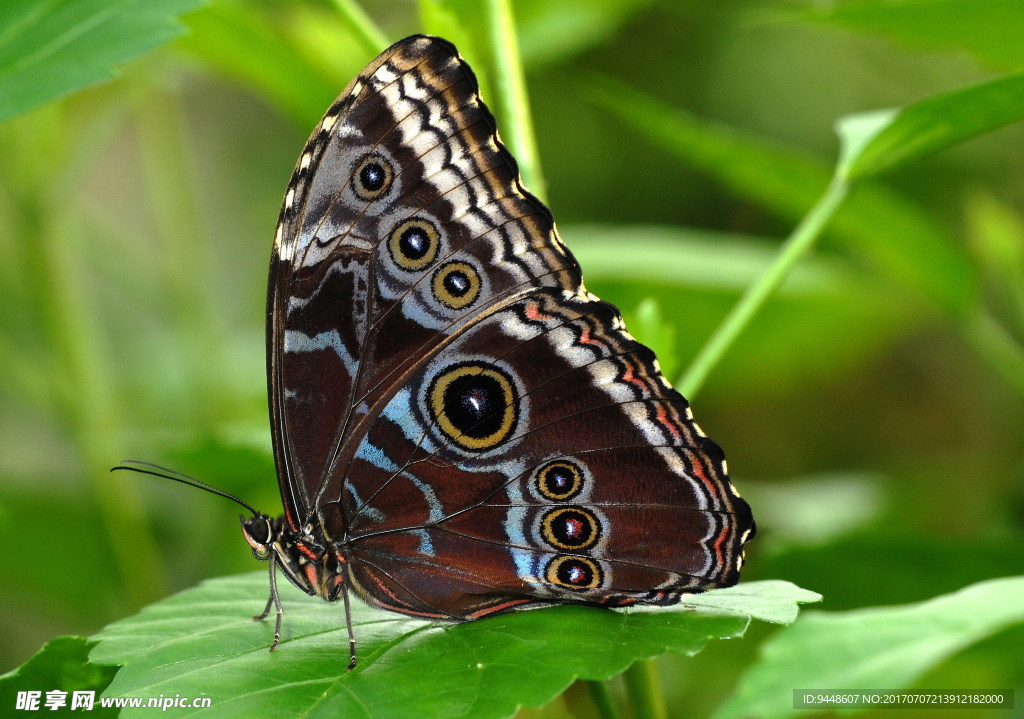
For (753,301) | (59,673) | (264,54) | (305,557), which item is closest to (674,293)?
(264,54)

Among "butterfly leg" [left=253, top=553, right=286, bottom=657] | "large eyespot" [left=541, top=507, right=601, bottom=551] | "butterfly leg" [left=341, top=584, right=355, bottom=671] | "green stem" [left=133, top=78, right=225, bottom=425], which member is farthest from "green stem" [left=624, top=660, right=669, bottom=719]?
"green stem" [left=133, top=78, right=225, bottom=425]

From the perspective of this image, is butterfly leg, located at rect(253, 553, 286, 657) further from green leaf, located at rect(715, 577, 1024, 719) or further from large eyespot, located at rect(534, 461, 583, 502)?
green leaf, located at rect(715, 577, 1024, 719)

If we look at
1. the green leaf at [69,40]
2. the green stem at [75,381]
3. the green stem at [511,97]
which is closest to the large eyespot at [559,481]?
the green stem at [511,97]

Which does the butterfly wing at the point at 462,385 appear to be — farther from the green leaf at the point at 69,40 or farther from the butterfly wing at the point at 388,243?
the green leaf at the point at 69,40

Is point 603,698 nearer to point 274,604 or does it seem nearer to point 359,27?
point 274,604

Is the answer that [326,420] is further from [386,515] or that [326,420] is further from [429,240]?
[429,240]

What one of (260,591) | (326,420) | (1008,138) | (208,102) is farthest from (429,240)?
(208,102)
